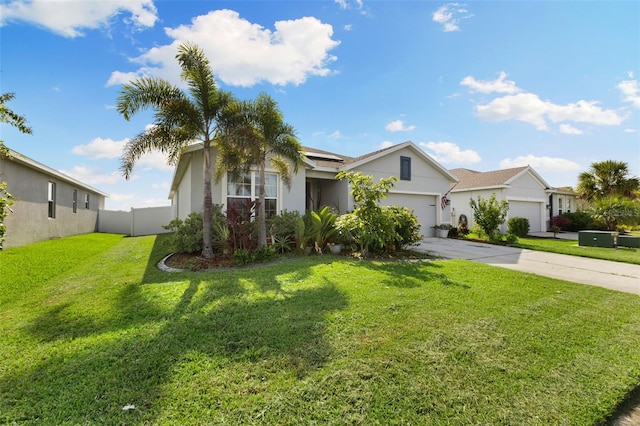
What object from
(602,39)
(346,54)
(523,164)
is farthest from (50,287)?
(523,164)

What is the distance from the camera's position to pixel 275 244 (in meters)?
9.63

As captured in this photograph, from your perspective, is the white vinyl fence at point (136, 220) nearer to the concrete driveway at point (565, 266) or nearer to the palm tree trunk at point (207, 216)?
the palm tree trunk at point (207, 216)

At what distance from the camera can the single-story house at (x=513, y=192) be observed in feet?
60.3

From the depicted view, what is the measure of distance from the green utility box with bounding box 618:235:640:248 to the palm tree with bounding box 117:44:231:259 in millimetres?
17578

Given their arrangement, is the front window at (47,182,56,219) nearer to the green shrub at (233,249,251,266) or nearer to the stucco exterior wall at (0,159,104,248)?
the stucco exterior wall at (0,159,104,248)

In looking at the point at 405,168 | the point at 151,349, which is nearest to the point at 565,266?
the point at 405,168

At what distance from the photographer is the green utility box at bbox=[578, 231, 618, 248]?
1228 cm

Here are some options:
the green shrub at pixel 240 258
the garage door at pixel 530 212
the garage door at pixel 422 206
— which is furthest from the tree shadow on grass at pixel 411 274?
the garage door at pixel 530 212

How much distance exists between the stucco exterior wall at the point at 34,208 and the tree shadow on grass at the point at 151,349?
815 cm

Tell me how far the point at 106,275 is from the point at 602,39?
1537cm

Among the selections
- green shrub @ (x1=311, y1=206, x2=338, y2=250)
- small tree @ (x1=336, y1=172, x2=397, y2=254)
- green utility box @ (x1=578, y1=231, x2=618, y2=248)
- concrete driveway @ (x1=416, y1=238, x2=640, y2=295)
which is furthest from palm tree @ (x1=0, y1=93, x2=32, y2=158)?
green utility box @ (x1=578, y1=231, x2=618, y2=248)

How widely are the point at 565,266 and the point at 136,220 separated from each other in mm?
25317

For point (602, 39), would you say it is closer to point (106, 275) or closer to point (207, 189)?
point (207, 189)

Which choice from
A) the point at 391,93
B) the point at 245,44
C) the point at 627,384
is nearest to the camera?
the point at 627,384
